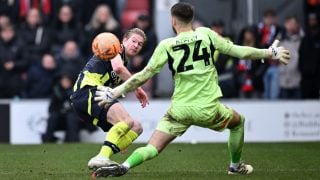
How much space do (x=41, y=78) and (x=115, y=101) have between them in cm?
965

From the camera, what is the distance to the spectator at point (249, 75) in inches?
825

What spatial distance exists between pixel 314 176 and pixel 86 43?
10752 millimetres

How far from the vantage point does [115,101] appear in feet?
37.6

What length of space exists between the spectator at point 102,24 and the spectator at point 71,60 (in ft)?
1.49

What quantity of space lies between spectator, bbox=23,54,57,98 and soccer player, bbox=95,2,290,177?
33.6ft

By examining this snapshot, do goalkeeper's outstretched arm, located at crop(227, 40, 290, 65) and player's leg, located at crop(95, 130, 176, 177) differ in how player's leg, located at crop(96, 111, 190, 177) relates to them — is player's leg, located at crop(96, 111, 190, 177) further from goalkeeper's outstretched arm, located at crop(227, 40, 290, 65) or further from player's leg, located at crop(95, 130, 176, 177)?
goalkeeper's outstretched arm, located at crop(227, 40, 290, 65)

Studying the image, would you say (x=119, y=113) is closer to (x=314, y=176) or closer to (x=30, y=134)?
(x=314, y=176)

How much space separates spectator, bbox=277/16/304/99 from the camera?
2114cm

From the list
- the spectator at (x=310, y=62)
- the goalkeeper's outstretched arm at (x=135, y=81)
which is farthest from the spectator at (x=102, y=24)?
the goalkeeper's outstretched arm at (x=135, y=81)

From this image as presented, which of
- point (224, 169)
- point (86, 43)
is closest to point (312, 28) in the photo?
point (86, 43)

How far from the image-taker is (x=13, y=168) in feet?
41.0

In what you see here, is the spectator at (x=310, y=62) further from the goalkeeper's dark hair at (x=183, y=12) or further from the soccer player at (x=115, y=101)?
the goalkeeper's dark hair at (x=183, y=12)

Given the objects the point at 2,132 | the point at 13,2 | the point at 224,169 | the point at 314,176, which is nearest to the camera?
the point at 314,176

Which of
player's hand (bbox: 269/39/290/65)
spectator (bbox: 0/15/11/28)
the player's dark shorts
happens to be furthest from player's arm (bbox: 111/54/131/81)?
spectator (bbox: 0/15/11/28)
